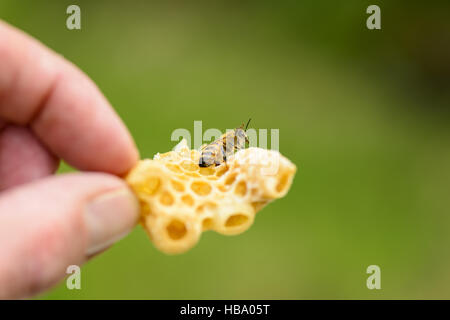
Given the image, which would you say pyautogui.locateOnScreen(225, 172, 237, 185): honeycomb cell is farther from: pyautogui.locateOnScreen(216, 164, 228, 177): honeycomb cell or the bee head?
the bee head

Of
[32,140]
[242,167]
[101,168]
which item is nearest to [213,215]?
[242,167]

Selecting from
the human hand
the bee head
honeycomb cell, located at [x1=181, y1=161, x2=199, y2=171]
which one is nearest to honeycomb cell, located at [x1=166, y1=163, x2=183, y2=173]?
honeycomb cell, located at [x1=181, y1=161, x2=199, y2=171]

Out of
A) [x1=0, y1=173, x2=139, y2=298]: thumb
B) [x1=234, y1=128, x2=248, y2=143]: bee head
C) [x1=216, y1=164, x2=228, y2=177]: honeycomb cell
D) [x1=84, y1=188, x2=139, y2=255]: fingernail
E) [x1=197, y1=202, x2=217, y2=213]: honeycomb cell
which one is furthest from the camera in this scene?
[x1=234, y1=128, x2=248, y2=143]: bee head

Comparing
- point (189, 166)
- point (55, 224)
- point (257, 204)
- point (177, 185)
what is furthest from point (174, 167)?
point (55, 224)

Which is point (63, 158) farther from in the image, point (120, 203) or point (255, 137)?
point (255, 137)

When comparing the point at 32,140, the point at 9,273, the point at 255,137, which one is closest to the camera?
the point at 9,273

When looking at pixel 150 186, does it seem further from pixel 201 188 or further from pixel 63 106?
pixel 63 106
